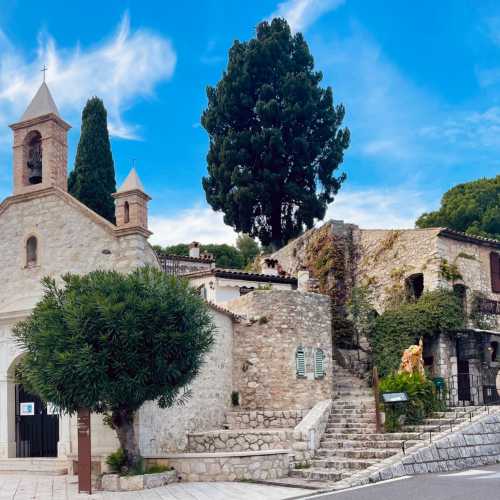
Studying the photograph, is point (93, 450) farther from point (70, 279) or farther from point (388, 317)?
point (388, 317)

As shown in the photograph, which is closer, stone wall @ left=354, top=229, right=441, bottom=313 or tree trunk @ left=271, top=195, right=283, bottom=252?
stone wall @ left=354, top=229, right=441, bottom=313

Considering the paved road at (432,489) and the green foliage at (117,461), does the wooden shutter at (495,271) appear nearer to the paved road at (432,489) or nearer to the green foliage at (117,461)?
the paved road at (432,489)

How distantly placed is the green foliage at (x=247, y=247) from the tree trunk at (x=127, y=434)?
3873 centimetres

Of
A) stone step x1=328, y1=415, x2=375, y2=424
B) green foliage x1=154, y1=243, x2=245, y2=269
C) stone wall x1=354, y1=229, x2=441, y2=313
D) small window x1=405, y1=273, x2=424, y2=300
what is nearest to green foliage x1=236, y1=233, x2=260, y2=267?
green foliage x1=154, y1=243, x2=245, y2=269

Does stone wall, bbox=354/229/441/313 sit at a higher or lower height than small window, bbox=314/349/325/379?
higher

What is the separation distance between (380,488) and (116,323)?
7161 millimetres

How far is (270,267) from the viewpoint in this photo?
122 ft

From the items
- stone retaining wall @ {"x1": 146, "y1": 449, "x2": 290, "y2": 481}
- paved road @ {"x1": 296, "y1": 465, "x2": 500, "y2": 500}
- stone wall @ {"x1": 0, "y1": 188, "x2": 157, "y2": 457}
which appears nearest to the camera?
paved road @ {"x1": 296, "y1": 465, "x2": 500, "y2": 500}

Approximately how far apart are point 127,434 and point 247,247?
4130 centimetres

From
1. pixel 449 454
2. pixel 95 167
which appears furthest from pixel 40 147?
pixel 449 454

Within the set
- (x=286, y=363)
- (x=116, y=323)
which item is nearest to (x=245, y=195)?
(x=286, y=363)

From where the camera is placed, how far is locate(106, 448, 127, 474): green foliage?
19250 mm

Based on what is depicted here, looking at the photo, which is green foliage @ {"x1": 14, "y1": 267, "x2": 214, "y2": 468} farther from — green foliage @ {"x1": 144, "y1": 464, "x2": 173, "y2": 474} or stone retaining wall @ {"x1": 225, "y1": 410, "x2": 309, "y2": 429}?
stone retaining wall @ {"x1": 225, "y1": 410, "x2": 309, "y2": 429}

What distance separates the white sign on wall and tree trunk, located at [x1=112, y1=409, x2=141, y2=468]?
16.1ft
